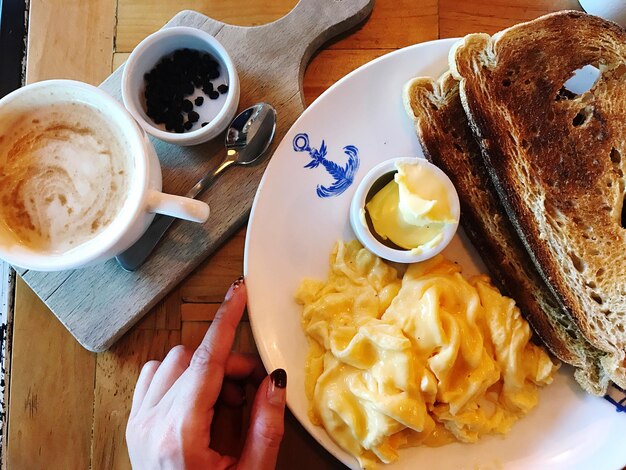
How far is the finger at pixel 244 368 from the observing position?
1508 mm

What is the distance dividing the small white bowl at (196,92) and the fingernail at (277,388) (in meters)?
0.65

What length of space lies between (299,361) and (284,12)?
3.37ft

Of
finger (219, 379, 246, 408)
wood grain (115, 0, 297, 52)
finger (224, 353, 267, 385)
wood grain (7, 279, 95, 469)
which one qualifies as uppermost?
wood grain (115, 0, 297, 52)

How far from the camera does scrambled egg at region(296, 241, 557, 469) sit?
135 centimetres

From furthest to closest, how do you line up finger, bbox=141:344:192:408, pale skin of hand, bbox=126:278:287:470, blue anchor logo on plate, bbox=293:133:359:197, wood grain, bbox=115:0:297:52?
wood grain, bbox=115:0:297:52 < blue anchor logo on plate, bbox=293:133:359:197 < finger, bbox=141:344:192:408 < pale skin of hand, bbox=126:278:287:470

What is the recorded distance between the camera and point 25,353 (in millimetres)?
1644

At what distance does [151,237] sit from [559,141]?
1121 millimetres

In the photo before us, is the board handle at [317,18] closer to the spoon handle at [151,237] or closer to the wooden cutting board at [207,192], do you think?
the wooden cutting board at [207,192]

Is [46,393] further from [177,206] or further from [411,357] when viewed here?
[411,357]

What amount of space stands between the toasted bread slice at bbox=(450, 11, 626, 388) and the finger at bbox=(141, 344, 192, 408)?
3.09ft

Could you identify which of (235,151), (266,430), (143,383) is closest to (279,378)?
(266,430)

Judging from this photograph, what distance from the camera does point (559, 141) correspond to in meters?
1.46

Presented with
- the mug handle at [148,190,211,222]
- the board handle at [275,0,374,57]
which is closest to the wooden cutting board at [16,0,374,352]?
the board handle at [275,0,374,57]

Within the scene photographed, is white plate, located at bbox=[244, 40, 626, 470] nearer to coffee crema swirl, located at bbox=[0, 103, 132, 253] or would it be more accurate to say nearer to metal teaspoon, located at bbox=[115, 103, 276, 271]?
metal teaspoon, located at bbox=[115, 103, 276, 271]
